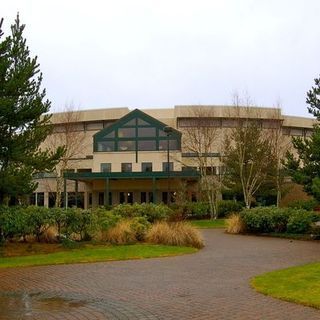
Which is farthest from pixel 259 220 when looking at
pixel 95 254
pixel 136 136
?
pixel 136 136

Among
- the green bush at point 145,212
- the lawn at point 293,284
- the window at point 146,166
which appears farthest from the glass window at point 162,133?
the lawn at point 293,284

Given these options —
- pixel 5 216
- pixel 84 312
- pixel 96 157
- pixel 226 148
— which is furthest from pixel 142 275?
pixel 96 157

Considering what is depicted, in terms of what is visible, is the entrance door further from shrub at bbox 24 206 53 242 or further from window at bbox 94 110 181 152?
shrub at bbox 24 206 53 242

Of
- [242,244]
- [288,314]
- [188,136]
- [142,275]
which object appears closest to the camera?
[288,314]

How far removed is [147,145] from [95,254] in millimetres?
33944

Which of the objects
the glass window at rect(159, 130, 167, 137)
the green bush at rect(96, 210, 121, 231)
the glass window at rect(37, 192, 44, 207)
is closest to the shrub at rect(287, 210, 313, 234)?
the green bush at rect(96, 210, 121, 231)

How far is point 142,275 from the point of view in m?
11.9

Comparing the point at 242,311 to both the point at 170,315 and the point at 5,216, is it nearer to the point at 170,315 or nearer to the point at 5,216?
the point at 170,315

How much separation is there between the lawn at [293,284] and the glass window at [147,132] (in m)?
37.6

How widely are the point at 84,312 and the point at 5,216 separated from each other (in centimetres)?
1034

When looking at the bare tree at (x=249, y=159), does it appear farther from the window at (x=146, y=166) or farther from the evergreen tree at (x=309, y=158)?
the evergreen tree at (x=309, y=158)

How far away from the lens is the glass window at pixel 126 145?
50.0m

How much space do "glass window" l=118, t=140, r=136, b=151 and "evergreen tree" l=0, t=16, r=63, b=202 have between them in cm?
3132

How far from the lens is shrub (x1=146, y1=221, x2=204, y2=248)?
61.9 feet
